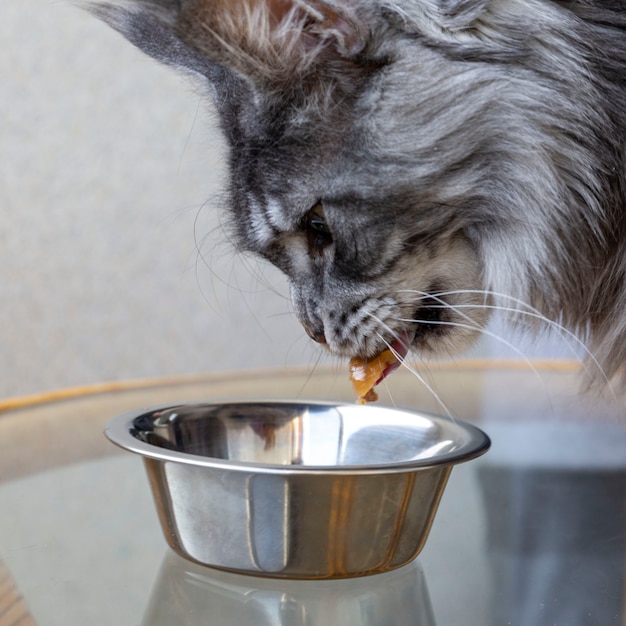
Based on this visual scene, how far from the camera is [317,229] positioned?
1047 millimetres

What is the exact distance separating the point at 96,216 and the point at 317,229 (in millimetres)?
1783

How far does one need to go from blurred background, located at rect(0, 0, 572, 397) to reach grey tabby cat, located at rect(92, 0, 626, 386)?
4.60ft

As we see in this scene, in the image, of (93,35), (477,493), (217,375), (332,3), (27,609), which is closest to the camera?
(27,609)

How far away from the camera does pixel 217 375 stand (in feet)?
5.74

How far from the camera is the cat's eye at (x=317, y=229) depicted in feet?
3.37

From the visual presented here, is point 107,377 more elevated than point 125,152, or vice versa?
point 125,152

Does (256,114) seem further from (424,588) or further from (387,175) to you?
(424,588)

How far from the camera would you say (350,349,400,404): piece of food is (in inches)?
Answer: 42.7

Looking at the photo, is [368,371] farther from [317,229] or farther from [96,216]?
[96,216]

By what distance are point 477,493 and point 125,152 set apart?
1915 millimetres

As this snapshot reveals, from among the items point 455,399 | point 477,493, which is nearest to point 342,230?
point 477,493

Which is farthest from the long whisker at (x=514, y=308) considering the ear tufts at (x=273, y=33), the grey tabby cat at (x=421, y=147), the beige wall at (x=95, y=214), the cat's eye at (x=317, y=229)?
the beige wall at (x=95, y=214)

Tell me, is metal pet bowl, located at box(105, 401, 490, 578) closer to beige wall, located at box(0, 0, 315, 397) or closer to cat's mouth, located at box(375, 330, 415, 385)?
cat's mouth, located at box(375, 330, 415, 385)

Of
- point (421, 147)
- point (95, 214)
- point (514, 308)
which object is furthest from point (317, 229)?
point (95, 214)
